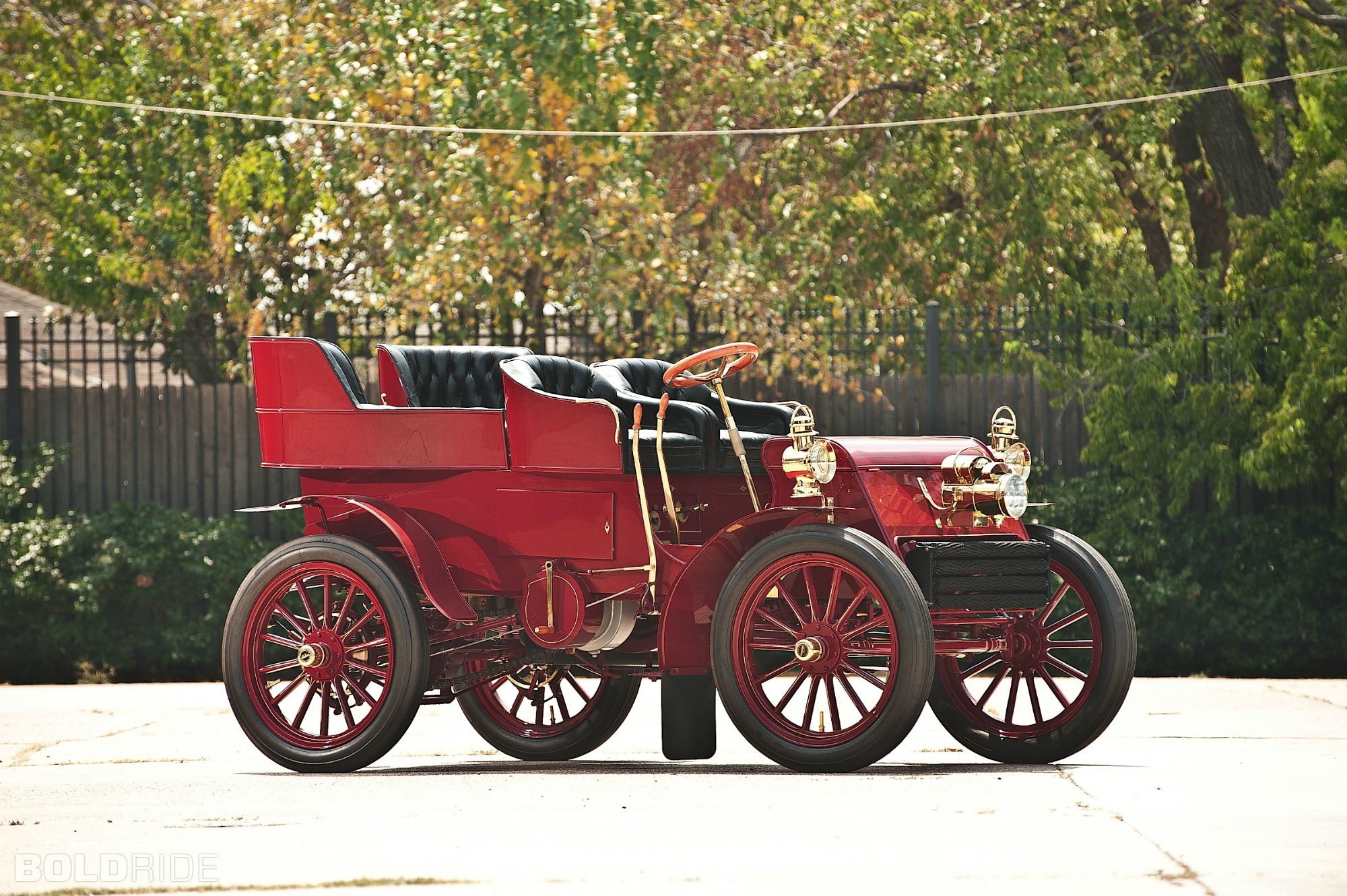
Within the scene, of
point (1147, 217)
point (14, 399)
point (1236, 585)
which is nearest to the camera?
point (1236, 585)

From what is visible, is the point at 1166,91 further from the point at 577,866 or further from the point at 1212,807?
the point at 577,866

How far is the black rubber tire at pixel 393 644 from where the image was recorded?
25.8ft

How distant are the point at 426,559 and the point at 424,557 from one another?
0.05ft

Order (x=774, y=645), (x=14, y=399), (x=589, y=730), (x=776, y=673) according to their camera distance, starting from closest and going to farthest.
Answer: (x=774, y=645) → (x=776, y=673) → (x=589, y=730) → (x=14, y=399)

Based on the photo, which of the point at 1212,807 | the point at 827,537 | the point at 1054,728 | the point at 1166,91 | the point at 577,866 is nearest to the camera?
the point at 577,866

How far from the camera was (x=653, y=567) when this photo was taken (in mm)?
7816

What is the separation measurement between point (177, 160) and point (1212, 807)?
15.2m

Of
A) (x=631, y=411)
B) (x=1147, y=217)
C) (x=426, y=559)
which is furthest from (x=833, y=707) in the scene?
(x=1147, y=217)

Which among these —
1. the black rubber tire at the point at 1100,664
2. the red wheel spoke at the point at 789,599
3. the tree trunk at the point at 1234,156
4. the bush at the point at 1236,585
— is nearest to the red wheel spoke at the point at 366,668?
the red wheel spoke at the point at 789,599

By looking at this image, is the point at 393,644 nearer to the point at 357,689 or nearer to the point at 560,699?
the point at 357,689

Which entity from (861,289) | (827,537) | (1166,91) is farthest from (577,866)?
(861,289)

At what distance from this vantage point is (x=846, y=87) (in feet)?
62.6

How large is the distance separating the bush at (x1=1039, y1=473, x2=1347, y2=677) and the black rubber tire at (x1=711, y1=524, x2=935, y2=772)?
6.88m

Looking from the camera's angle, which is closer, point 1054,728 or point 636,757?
point 1054,728
